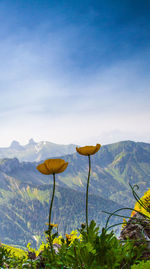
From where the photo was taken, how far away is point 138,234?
2.81 m

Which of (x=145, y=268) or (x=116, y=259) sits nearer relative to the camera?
(x=145, y=268)

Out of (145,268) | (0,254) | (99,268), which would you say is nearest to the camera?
(145,268)

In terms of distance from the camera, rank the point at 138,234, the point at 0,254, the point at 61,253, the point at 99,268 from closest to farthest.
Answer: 1. the point at 99,268
2. the point at 61,253
3. the point at 0,254
4. the point at 138,234

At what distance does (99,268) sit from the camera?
1.18 m

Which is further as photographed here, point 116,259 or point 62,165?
point 62,165

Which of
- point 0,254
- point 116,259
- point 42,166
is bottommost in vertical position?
point 0,254

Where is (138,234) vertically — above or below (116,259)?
below

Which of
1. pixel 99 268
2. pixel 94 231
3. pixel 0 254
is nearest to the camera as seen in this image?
pixel 99 268

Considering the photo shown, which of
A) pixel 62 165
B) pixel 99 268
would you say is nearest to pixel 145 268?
pixel 99 268

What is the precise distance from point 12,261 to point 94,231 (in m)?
1.50

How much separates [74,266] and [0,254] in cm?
120

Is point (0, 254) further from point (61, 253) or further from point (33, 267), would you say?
point (61, 253)

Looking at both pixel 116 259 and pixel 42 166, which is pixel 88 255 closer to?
pixel 116 259

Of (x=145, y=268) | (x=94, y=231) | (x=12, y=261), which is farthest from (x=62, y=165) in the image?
(x=12, y=261)
